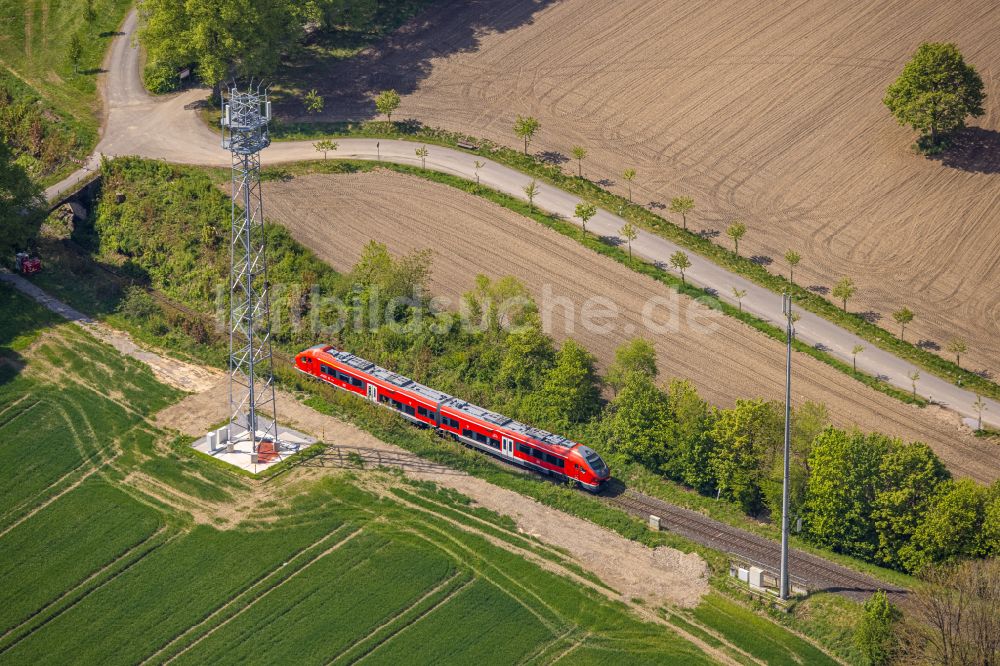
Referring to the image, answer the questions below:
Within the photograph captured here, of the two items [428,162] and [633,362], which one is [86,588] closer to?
[633,362]

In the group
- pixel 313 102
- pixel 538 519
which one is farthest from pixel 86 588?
pixel 313 102

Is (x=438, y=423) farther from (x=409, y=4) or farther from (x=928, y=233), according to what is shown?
(x=409, y=4)

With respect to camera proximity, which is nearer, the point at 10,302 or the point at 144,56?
the point at 10,302

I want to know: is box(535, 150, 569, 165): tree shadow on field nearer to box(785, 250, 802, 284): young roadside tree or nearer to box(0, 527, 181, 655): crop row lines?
box(785, 250, 802, 284): young roadside tree

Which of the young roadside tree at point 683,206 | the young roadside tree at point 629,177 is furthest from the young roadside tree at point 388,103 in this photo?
the young roadside tree at point 683,206

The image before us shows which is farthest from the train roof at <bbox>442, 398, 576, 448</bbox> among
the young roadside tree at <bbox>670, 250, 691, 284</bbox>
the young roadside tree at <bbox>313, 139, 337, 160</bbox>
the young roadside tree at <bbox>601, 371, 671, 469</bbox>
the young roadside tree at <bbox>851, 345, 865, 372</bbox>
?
the young roadside tree at <bbox>313, 139, 337, 160</bbox>

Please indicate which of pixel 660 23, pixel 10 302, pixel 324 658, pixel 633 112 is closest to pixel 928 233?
pixel 633 112
